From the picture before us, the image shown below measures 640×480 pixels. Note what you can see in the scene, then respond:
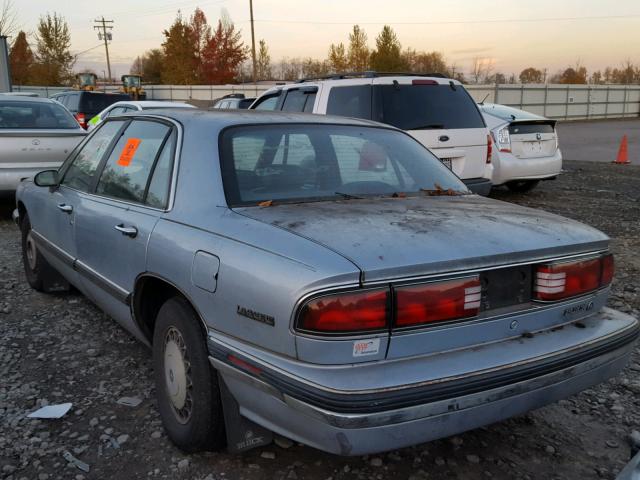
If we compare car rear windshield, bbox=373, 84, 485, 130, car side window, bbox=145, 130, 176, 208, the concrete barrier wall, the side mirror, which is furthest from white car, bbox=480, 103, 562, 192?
the concrete barrier wall

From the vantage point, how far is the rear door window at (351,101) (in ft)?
22.0

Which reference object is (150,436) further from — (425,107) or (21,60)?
(21,60)

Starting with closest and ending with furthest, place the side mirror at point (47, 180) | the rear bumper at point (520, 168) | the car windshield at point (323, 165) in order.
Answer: the car windshield at point (323, 165), the side mirror at point (47, 180), the rear bumper at point (520, 168)

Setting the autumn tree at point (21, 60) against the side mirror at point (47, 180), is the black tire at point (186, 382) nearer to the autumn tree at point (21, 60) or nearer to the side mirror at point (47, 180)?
the side mirror at point (47, 180)

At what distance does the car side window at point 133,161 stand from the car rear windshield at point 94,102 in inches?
519

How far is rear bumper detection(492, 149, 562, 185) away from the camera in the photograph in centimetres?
936

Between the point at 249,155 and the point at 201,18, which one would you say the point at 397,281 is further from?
the point at 201,18

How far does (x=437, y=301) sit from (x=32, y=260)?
391cm

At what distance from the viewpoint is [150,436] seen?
2.91 meters

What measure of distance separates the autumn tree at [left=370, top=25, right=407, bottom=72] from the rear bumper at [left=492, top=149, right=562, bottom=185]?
39.4 meters

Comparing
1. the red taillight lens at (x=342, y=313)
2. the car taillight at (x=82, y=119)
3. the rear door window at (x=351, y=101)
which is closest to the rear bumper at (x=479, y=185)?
the rear door window at (x=351, y=101)

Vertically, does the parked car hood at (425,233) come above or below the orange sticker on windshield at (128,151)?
below

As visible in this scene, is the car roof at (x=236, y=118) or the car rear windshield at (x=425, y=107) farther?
the car rear windshield at (x=425, y=107)

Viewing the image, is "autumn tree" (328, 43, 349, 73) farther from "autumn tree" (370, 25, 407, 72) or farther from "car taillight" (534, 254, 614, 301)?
"car taillight" (534, 254, 614, 301)
